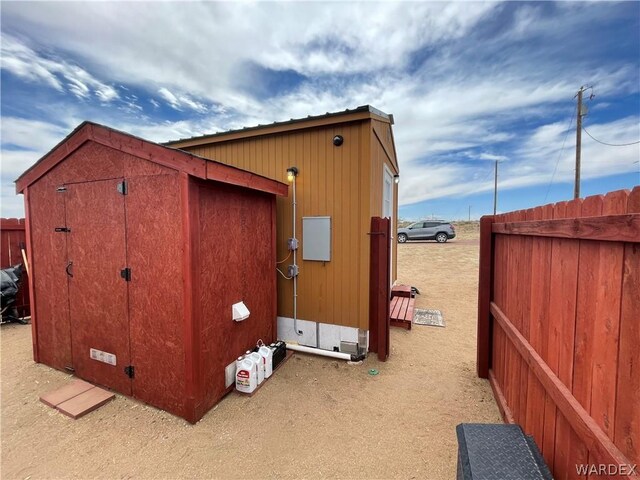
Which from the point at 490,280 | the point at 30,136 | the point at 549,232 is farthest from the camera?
the point at 30,136

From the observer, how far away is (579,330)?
1.23 meters

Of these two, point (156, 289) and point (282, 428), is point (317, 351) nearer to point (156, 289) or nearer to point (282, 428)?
point (282, 428)

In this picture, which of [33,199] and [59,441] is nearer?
[59,441]

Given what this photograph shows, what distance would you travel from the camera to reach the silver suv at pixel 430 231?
17.7 metres

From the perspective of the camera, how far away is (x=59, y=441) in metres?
2.28

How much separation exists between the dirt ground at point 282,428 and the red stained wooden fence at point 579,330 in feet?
2.58

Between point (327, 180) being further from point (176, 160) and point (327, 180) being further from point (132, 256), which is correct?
point (132, 256)

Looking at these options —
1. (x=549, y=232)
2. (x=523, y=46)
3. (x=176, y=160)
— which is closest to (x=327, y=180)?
(x=176, y=160)

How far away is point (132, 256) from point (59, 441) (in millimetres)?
1703

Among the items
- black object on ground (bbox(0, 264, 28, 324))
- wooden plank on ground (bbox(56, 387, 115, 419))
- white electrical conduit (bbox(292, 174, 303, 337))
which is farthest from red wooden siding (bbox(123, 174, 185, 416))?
black object on ground (bbox(0, 264, 28, 324))

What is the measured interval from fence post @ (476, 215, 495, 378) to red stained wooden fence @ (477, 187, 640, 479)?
2.75 ft

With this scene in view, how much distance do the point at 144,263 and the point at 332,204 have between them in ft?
8.19

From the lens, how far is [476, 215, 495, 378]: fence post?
10.2ft

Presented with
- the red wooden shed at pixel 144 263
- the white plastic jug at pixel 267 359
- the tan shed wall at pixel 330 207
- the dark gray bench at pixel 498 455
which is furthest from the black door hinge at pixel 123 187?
the dark gray bench at pixel 498 455
